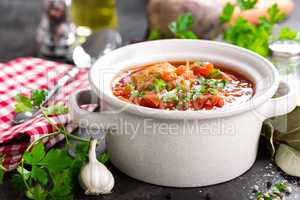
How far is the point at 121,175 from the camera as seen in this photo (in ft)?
5.37

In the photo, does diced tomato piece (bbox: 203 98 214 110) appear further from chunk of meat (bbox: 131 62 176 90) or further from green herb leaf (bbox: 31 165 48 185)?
green herb leaf (bbox: 31 165 48 185)


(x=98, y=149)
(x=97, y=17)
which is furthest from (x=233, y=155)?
(x=97, y=17)

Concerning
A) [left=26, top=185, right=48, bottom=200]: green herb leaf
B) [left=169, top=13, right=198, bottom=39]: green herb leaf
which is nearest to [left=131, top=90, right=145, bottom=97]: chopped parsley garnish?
[left=26, top=185, right=48, bottom=200]: green herb leaf

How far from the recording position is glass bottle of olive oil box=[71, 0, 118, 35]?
2.62 metres

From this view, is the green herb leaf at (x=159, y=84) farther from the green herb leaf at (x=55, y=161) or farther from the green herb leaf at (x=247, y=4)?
the green herb leaf at (x=247, y=4)

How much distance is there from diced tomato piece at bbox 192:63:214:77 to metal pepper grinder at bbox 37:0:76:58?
93cm

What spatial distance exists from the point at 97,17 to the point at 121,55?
35.4 inches

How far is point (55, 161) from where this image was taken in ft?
4.92

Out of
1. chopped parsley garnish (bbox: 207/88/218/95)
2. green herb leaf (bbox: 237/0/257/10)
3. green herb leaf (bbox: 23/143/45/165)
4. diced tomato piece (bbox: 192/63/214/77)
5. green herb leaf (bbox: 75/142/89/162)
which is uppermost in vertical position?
green herb leaf (bbox: 237/0/257/10)

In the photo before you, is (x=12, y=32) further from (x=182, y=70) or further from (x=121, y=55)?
(x=182, y=70)

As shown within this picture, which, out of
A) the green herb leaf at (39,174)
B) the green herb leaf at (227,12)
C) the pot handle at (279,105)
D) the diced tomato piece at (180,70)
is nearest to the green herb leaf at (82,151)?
the green herb leaf at (39,174)

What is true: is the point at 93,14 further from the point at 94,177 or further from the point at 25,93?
the point at 94,177

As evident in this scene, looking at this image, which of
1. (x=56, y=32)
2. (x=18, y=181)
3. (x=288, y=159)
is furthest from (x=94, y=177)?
(x=56, y=32)

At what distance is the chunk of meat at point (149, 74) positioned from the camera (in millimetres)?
1616
